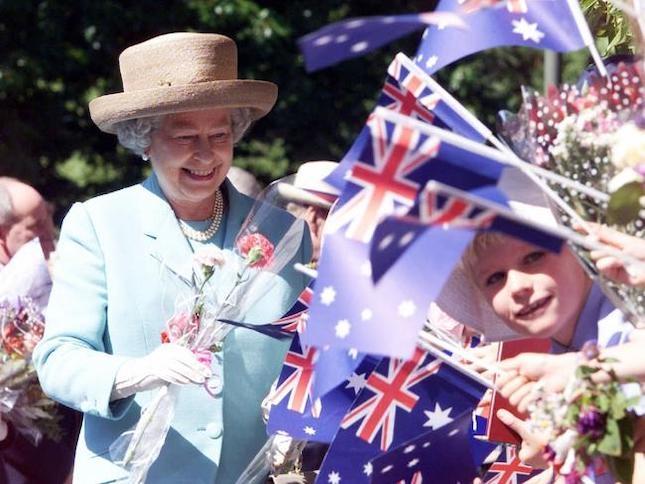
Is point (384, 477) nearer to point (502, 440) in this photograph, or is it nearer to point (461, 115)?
point (502, 440)

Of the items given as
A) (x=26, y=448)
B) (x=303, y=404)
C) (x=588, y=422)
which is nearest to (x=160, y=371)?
(x=303, y=404)

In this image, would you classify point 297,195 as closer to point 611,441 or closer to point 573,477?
point 573,477

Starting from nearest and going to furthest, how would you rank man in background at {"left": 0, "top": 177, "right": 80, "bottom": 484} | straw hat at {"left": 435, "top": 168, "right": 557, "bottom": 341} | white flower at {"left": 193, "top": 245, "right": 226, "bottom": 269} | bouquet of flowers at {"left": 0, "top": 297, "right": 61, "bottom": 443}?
straw hat at {"left": 435, "top": 168, "right": 557, "bottom": 341}, white flower at {"left": 193, "top": 245, "right": 226, "bottom": 269}, bouquet of flowers at {"left": 0, "top": 297, "right": 61, "bottom": 443}, man in background at {"left": 0, "top": 177, "right": 80, "bottom": 484}

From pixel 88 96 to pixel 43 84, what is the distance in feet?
1.17

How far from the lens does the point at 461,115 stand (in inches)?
137

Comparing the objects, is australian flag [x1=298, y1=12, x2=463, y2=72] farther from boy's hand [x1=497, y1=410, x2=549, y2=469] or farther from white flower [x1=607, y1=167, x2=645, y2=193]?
boy's hand [x1=497, y1=410, x2=549, y2=469]

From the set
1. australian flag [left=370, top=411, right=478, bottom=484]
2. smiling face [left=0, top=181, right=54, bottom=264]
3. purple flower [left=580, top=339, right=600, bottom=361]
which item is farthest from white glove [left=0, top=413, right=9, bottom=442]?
purple flower [left=580, top=339, right=600, bottom=361]

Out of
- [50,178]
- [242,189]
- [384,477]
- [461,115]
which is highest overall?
[461,115]

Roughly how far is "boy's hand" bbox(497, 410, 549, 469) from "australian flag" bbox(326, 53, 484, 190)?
0.63m

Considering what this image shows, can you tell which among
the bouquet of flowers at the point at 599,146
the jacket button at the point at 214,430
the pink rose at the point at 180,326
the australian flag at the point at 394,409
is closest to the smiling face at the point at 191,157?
the pink rose at the point at 180,326

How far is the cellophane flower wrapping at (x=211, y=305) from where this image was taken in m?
4.34

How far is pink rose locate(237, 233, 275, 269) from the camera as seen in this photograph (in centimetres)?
447

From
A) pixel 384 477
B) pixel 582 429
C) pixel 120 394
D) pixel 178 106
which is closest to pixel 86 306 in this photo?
pixel 120 394

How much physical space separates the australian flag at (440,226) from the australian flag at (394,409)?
2.96 feet
